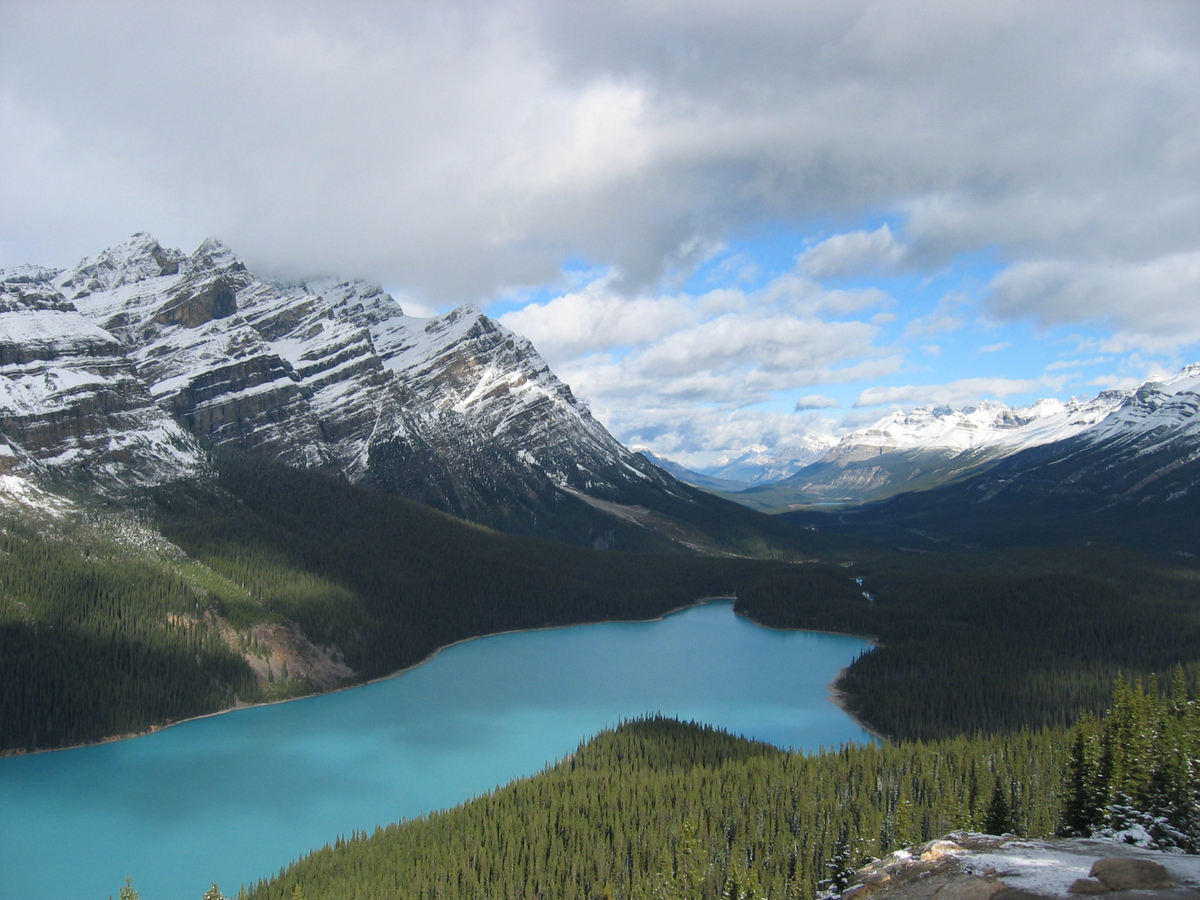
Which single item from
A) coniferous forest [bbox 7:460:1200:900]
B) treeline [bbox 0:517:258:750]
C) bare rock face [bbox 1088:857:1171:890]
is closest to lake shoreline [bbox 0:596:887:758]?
treeline [bbox 0:517:258:750]

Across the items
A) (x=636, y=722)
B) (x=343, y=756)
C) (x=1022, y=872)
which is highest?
(x=1022, y=872)

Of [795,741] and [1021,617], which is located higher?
[1021,617]

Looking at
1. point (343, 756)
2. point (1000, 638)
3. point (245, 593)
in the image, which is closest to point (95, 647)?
point (245, 593)

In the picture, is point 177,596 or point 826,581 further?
point 826,581

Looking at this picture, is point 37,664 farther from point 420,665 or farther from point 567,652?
point 567,652

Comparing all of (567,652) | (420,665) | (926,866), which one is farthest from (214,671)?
(926,866)

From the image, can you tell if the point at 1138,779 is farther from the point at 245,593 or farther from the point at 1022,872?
the point at 245,593
